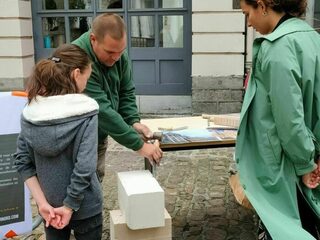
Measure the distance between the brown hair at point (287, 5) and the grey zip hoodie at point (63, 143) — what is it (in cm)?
92

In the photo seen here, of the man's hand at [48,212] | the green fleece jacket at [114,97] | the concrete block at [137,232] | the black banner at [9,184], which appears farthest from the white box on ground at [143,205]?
the black banner at [9,184]

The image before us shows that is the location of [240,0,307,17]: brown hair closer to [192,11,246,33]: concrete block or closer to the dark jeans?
the dark jeans

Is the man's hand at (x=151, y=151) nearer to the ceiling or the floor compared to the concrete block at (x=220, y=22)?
nearer to the floor

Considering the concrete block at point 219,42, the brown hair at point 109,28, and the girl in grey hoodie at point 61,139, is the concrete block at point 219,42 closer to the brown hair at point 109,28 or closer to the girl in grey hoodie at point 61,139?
the brown hair at point 109,28

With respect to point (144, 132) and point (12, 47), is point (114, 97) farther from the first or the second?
point (12, 47)

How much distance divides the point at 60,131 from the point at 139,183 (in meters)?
0.74

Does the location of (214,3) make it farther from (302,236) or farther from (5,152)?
(302,236)

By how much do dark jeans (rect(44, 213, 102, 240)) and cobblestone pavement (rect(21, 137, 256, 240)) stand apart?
4.05 ft

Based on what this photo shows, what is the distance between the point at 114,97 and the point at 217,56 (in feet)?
15.9

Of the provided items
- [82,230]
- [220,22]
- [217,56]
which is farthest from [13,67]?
[82,230]

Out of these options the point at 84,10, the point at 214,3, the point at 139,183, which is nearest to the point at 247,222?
the point at 139,183

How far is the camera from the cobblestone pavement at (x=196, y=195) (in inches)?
153

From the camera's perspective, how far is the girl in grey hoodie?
2238 millimetres

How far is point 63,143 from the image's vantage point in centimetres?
225
